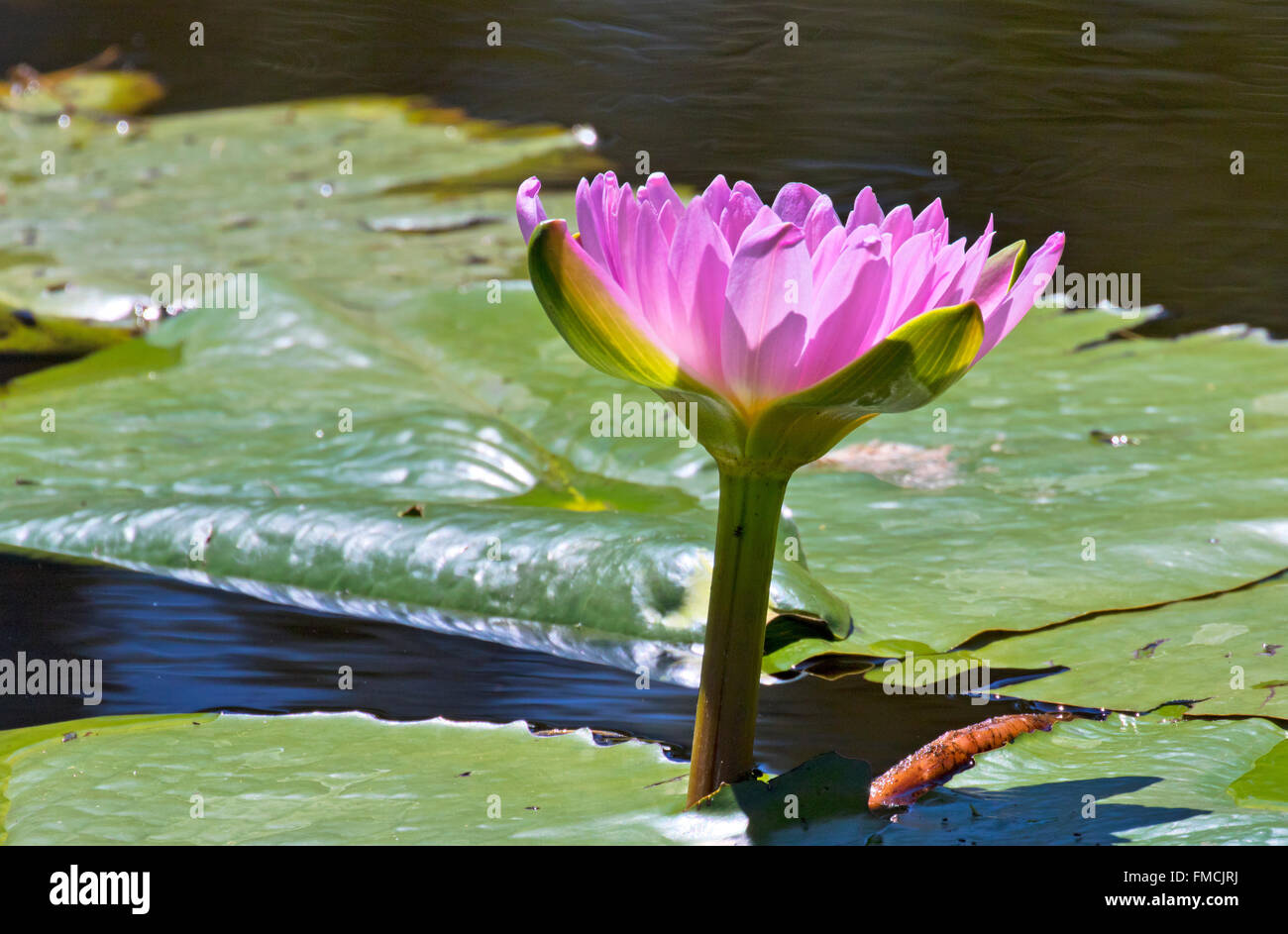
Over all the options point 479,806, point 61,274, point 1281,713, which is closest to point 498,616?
point 479,806

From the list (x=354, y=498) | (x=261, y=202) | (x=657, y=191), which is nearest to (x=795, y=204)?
(x=657, y=191)

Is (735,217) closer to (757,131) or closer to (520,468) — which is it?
(520,468)

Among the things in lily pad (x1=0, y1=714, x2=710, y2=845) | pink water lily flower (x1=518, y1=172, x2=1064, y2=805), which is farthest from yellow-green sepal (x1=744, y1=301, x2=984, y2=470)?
lily pad (x1=0, y1=714, x2=710, y2=845)

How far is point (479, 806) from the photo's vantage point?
0.77m

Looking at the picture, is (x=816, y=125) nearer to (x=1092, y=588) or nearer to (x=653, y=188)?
(x=1092, y=588)

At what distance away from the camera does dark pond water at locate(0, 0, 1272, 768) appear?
3.56 feet

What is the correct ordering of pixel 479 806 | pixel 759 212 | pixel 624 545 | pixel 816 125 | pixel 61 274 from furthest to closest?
pixel 816 125
pixel 61 274
pixel 624 545
pixel 479 806
pixel 759 212

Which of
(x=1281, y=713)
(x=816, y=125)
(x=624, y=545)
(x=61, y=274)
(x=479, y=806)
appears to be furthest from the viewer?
(x=816, y=125)

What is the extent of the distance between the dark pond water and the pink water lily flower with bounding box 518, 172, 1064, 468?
422 mm

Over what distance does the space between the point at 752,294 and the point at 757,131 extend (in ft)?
11.8

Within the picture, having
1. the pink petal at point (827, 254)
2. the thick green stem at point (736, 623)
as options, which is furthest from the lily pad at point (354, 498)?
the pink petal at point (827, 254)
